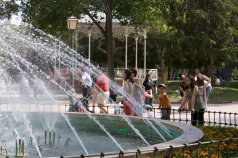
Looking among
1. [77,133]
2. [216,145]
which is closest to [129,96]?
[77,133]

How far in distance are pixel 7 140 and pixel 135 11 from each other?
2419 cm

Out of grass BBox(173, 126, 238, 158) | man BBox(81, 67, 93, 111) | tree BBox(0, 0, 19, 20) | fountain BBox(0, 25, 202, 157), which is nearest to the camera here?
grass BBox(173, 126, 238, 158)

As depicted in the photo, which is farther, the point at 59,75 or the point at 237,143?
the point at 59,75

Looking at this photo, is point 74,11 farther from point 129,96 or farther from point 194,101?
point 194,101

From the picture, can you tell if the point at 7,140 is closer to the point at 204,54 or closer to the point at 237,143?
the point at 237,143

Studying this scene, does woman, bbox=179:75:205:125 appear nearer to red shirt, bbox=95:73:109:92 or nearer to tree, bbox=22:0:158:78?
red shirt, bbox=95:73:109:92

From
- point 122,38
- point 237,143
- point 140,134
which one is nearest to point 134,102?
point 140,134

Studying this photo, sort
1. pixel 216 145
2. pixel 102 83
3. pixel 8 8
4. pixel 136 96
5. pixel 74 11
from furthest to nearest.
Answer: pixel 8 8 → pixel 74 11 → pixel 102 83 → pixel 136 96 → pixel 216 145

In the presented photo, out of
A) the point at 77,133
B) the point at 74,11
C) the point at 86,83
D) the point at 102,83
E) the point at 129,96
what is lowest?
the point at 77,133

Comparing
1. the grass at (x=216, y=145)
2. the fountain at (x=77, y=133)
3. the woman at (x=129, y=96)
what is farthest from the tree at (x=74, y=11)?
the grass at (x=216, y=145)

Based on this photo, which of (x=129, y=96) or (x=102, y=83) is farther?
(x=102, y=83)

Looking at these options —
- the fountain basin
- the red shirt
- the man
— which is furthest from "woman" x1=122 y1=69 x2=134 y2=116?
the man

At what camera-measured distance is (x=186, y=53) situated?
145 ft

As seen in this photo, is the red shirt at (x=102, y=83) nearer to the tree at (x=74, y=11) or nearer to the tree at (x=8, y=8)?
the tree at (x=74, y=11)
